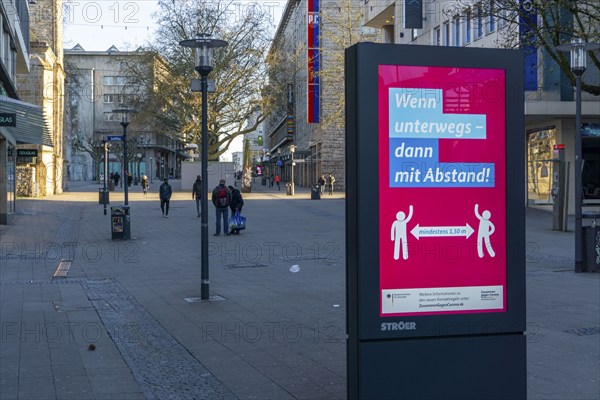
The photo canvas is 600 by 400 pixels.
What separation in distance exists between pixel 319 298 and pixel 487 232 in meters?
6.59

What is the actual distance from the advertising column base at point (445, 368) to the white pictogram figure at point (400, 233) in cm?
50

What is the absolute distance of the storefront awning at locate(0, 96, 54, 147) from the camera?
64.0ft

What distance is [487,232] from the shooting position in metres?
4.37

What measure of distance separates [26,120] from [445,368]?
61.6 feet

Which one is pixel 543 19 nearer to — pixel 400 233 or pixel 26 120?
pixel 26 120

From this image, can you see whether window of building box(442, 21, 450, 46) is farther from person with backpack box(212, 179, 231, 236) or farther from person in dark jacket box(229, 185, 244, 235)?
person with backpack box(212, 179, 231, 236)

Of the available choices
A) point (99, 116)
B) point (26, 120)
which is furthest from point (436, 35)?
point (99, 116)

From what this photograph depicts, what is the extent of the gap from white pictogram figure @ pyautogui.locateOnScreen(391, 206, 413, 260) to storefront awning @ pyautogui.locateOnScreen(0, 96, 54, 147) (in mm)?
16267

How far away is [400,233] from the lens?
13.8 ft

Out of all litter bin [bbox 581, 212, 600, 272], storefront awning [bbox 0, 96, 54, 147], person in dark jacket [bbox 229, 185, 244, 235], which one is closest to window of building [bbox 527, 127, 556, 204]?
person in dark jacket [bbox 229, 185, 244, 235]

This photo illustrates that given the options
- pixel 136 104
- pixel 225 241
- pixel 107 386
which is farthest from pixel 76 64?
pixel 107 386

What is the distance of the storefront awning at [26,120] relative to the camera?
1950 cm

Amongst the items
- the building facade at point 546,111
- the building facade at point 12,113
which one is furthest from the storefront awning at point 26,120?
the building facade at point 546,111

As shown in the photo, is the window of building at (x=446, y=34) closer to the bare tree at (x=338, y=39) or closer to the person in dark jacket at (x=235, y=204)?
the bare tree at (x=338, y=39)
